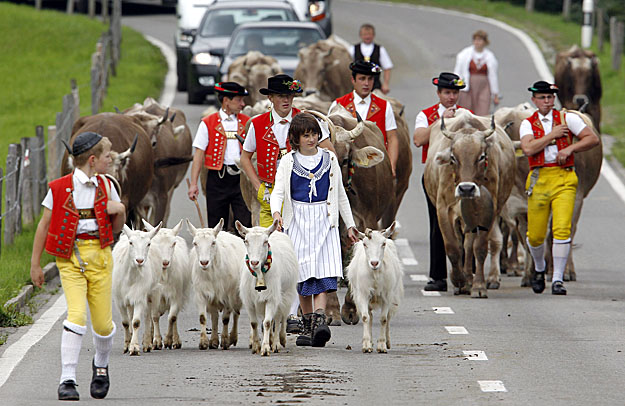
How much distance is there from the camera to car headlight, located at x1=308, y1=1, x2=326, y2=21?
3472 centimetres

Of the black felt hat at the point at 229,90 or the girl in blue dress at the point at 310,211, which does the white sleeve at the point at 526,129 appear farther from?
the girl in blue dress at the point at 310,211

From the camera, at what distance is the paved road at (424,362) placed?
33.1 feet

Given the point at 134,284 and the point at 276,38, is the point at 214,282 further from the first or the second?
the point at 276,38

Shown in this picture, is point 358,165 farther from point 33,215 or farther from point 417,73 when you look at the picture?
point 417,73

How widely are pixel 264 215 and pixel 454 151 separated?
3.43 metres

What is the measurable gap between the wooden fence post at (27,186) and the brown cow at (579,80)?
27.7 ft

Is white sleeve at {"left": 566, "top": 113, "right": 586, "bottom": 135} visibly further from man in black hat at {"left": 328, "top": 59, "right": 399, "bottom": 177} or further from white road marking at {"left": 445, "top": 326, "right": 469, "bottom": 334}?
white road marking at {"left": 445, "top": 326, "right": 469, "bottom": 334}

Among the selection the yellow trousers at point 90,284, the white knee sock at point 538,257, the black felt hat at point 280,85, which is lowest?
the white knee sock at point 538,257

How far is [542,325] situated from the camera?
13625mm

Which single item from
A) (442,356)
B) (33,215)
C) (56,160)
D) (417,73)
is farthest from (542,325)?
(417,73)

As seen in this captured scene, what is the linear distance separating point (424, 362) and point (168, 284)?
236cm

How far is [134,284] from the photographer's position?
40.0 ft

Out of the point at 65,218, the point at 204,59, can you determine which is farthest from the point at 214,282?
the point at 204,59

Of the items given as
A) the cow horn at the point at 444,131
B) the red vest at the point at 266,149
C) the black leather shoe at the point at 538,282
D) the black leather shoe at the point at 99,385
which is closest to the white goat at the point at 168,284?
the red vest at the point at 266,149
